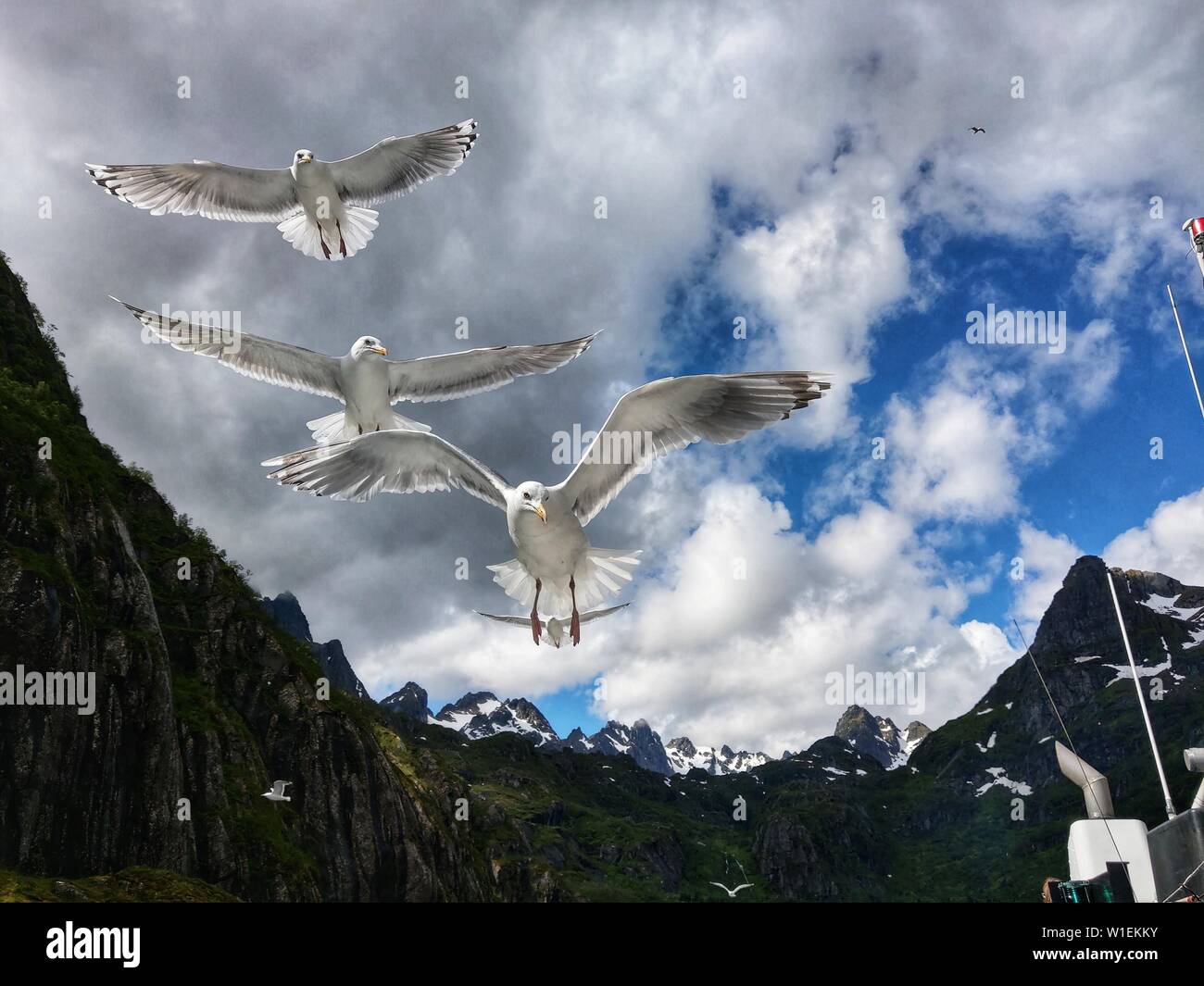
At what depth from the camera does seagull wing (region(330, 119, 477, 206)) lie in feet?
60.7

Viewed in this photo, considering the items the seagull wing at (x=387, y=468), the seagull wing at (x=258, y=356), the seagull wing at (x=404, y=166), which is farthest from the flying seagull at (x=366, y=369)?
the seagull wing at (x=404, y=166)

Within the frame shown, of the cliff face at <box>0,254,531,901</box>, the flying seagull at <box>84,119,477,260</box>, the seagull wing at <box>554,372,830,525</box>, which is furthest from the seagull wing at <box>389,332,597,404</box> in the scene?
the cliff face at <box>0,254,531,901</box>

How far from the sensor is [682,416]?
11.8 m

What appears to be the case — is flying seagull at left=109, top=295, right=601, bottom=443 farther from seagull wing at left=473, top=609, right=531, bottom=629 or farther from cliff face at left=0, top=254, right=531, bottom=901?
cliff face at left=0, top=254, right=531, bottom=901

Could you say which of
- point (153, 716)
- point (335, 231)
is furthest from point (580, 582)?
point (153, 716)

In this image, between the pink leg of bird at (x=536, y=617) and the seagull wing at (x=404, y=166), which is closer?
the pink leg of bird at (x=536, y=617)

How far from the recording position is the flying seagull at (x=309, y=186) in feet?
59.1

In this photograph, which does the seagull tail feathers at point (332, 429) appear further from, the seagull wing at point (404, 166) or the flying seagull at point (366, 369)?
the seagull wing at point (404, 166)

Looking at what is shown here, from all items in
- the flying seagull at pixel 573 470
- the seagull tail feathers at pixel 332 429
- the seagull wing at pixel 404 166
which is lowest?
the flying seagull at pixel 573 470

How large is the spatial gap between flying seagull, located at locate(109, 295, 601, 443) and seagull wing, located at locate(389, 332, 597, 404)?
19mm

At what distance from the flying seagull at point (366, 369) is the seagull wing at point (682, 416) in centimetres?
496

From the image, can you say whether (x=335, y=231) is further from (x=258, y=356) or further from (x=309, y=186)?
(x=258, y=356)
